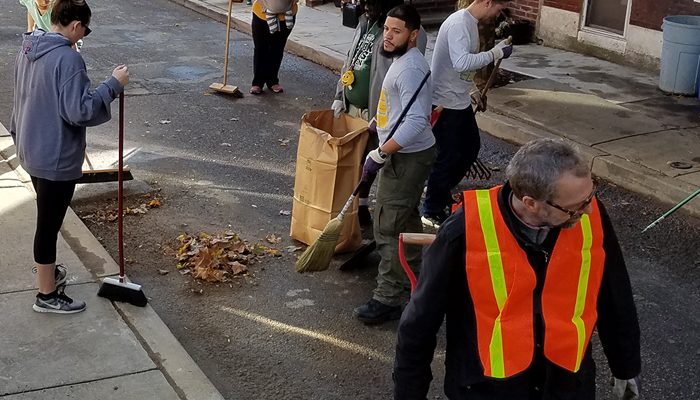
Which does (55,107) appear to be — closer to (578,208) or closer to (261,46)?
(578,208)

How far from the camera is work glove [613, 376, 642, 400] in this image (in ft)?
10.6

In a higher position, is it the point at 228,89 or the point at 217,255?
the point at 228,89

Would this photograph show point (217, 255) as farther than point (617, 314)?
Yes

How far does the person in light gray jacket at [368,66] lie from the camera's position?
5.85m

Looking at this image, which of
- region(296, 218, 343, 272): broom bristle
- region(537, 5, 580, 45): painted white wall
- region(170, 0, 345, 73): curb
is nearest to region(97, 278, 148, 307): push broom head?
region(296, 218, 343, 272): broom bristle

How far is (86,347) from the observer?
493 centimetres

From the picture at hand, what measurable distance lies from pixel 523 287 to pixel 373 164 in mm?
2586

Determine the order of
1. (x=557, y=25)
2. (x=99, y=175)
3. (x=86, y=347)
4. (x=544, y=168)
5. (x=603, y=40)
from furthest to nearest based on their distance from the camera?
(x=557, y=25) → (x=603, y=40) → (x=99, y=175) → (x=86, y=347) → (x=544, y=168)

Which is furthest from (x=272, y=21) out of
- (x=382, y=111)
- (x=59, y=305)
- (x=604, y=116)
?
(x=59, y=305)

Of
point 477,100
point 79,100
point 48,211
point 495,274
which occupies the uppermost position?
point 79,100

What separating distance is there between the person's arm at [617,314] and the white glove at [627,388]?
1.7 inches

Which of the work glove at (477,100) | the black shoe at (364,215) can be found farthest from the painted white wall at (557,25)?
the black shoe at (364,215)

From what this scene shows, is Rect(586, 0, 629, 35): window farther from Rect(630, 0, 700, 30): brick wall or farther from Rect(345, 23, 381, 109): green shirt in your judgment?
Rect(345, 23, 381, 109): green shirt

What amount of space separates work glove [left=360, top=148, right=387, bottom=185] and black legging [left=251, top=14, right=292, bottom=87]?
219 inches
